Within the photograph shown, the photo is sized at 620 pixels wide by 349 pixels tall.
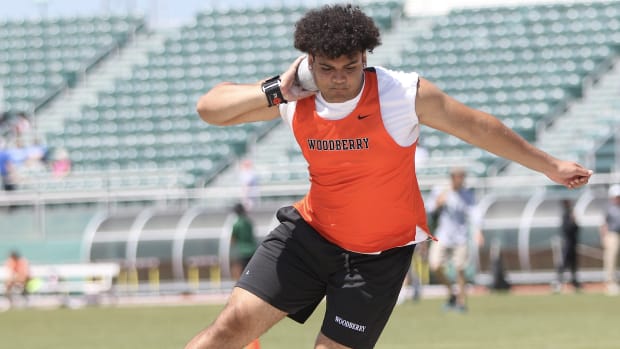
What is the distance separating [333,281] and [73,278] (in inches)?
878

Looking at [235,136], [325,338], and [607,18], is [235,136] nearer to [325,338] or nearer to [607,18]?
[607,18]

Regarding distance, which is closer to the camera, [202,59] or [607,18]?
[607,18]

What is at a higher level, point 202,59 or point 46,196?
point 202,59

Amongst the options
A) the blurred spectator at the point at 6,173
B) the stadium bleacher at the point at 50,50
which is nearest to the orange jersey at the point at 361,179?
the blurred spectator at the point at 6,173

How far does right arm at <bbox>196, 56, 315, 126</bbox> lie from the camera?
22.5ft

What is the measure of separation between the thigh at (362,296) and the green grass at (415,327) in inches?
247

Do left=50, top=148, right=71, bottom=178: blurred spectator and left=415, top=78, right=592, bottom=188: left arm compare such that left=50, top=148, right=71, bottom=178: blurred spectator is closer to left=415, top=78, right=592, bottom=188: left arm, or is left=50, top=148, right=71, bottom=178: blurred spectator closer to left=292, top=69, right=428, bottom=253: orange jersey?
left=292, top=69, right=428, bottom=253: orange jersey

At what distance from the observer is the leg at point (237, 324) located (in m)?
7.09

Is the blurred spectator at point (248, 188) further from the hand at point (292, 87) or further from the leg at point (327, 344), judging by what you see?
the hand at point (292, 87)

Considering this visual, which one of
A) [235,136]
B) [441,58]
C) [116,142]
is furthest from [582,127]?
[116,142]

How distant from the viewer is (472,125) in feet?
22.6

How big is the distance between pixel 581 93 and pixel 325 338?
95.1ft

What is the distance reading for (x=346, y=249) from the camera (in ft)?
24.0

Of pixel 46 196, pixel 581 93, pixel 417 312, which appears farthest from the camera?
pixel 581 93
